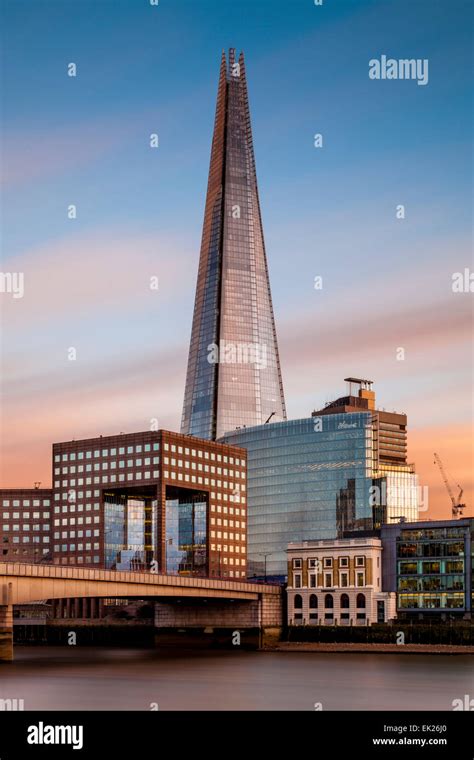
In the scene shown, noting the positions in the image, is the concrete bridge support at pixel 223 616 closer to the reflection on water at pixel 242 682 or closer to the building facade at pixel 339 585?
the building facade at pixel 339 585

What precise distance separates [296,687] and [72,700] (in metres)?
17.5

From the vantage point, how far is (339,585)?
15000 centimetres

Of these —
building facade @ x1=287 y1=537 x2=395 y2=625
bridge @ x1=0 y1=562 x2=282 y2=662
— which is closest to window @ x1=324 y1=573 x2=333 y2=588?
building facade @ x1=287 y1=537 x2=395 y2=625

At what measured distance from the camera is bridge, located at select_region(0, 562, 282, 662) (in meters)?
106

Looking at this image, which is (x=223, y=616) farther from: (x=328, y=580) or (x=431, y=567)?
(x=431, y=567)

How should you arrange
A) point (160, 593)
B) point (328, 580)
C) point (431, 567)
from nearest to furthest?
point (160, 593), point (431, 567), point (328, 580)

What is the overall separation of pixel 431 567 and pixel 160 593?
35151mm

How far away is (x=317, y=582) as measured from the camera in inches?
5999

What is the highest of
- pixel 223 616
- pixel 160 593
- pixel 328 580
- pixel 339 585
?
pixel 328 580

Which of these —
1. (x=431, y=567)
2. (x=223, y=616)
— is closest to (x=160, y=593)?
(x=223, y=616)

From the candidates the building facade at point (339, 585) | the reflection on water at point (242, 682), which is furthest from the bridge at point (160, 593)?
the reflection on water at point (242, 682)

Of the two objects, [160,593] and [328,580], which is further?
[328,580]
